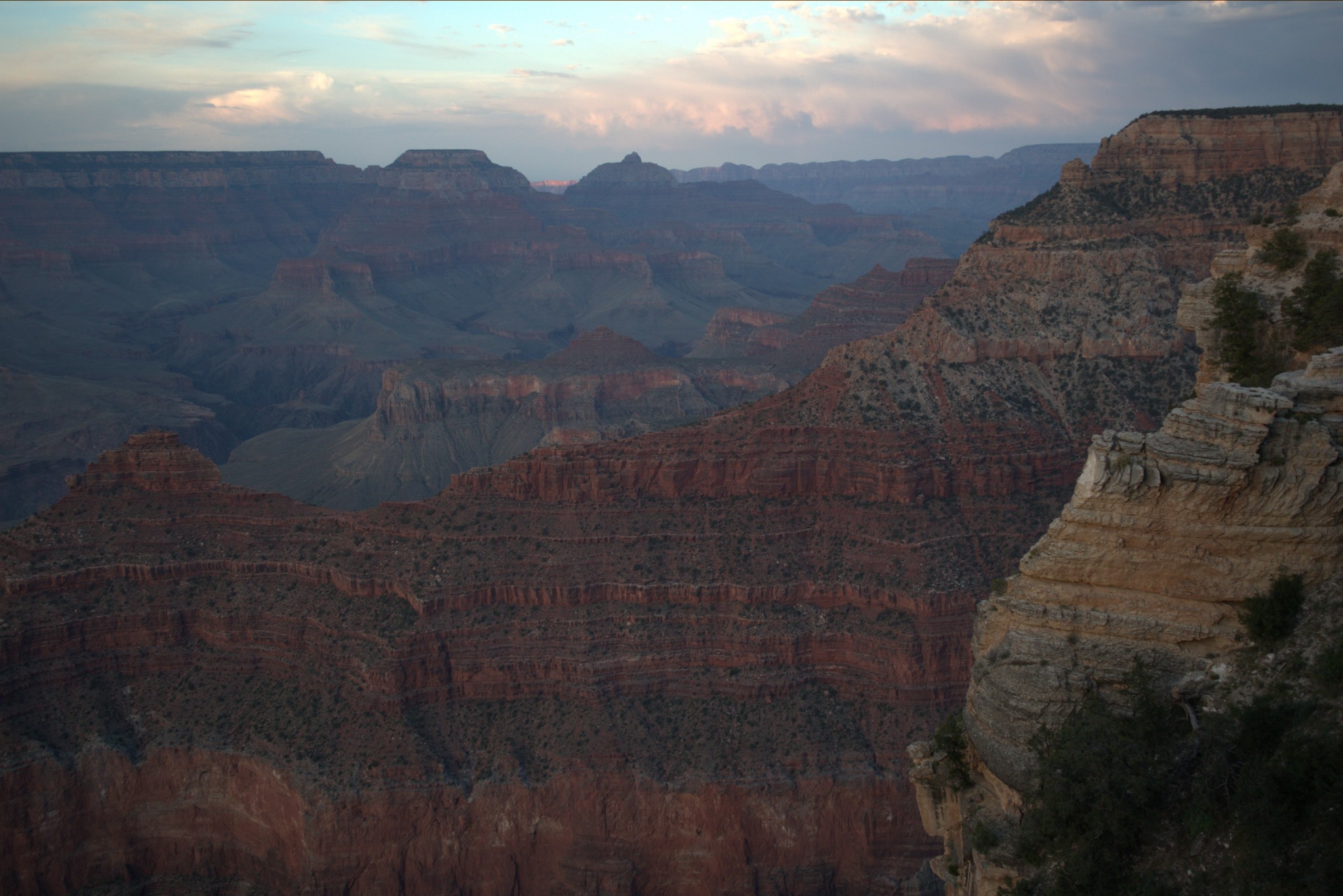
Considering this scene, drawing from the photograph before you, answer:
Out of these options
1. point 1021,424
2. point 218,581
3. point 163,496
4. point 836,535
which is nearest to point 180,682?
point 218,581

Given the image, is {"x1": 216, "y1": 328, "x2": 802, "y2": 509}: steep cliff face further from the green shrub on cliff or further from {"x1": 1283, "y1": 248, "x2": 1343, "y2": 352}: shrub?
the green shrub on cliff

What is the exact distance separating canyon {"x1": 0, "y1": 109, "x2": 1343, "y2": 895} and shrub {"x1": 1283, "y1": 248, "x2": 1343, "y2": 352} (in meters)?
13.3

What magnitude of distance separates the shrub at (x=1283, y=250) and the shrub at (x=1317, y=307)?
678mm

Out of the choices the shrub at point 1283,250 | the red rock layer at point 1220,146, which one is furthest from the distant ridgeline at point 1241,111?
the shrub at point 1283,250

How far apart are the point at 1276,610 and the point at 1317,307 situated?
1235 centimetres

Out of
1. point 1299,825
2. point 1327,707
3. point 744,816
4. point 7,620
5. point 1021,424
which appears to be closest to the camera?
point 1299,825

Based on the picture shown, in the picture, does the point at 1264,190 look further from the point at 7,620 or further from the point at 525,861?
the point at 7,620

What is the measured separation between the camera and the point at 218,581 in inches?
2169

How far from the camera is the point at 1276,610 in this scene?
2058 cm

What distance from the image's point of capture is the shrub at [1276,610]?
20.6 m

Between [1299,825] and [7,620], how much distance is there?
52.1 meters

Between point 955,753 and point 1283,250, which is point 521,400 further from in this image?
point 955,753

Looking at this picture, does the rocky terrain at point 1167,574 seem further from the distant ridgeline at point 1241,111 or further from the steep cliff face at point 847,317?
the steep cliff face at point 847,317

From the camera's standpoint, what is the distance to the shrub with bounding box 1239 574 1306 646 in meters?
20.6
